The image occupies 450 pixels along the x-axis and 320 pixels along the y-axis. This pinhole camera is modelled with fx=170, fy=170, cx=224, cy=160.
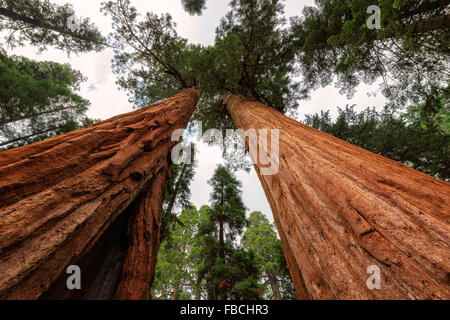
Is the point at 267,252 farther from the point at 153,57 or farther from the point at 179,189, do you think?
the point at 153,57

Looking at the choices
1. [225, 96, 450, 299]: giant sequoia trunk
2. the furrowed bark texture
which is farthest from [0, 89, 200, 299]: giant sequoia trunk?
[225, 96, 450, 299]: giant sequoia trunk

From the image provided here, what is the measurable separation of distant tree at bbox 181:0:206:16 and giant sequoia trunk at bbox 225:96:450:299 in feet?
43.5

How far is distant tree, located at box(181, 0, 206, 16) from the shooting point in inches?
407

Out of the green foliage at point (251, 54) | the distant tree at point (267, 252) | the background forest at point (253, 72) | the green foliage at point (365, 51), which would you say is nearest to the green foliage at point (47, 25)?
the background forest at point (253, 72)

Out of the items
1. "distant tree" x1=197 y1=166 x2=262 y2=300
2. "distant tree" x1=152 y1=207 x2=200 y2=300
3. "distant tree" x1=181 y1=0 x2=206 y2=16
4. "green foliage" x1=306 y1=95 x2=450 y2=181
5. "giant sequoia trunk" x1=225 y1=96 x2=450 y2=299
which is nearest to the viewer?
"giant sequoia trunk" x1=225 y1=96 x2=450 y2=299

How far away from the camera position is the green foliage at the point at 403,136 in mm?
5387

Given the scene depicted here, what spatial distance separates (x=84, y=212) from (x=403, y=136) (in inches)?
326

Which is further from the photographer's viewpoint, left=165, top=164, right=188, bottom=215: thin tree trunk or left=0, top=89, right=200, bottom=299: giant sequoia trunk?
left=165, top=164, right=188, bottom=215: thin tree trunk

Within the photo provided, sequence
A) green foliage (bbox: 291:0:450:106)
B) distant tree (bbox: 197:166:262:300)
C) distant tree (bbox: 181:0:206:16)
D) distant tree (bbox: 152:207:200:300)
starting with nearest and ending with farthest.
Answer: green foliage (bbox: 291:0:450:106), distant tree (bbox: 197:166:262:300), distant tree (bbox: 152:207:200:300), distant tree (bbox: 181:0:206:16)

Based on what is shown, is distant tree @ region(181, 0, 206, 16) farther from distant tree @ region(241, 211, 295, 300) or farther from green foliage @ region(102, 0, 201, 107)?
distant tree @ region(241, 211, 295, 300)

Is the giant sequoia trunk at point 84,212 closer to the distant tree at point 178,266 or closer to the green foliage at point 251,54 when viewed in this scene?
the green foliage at point 251,54
